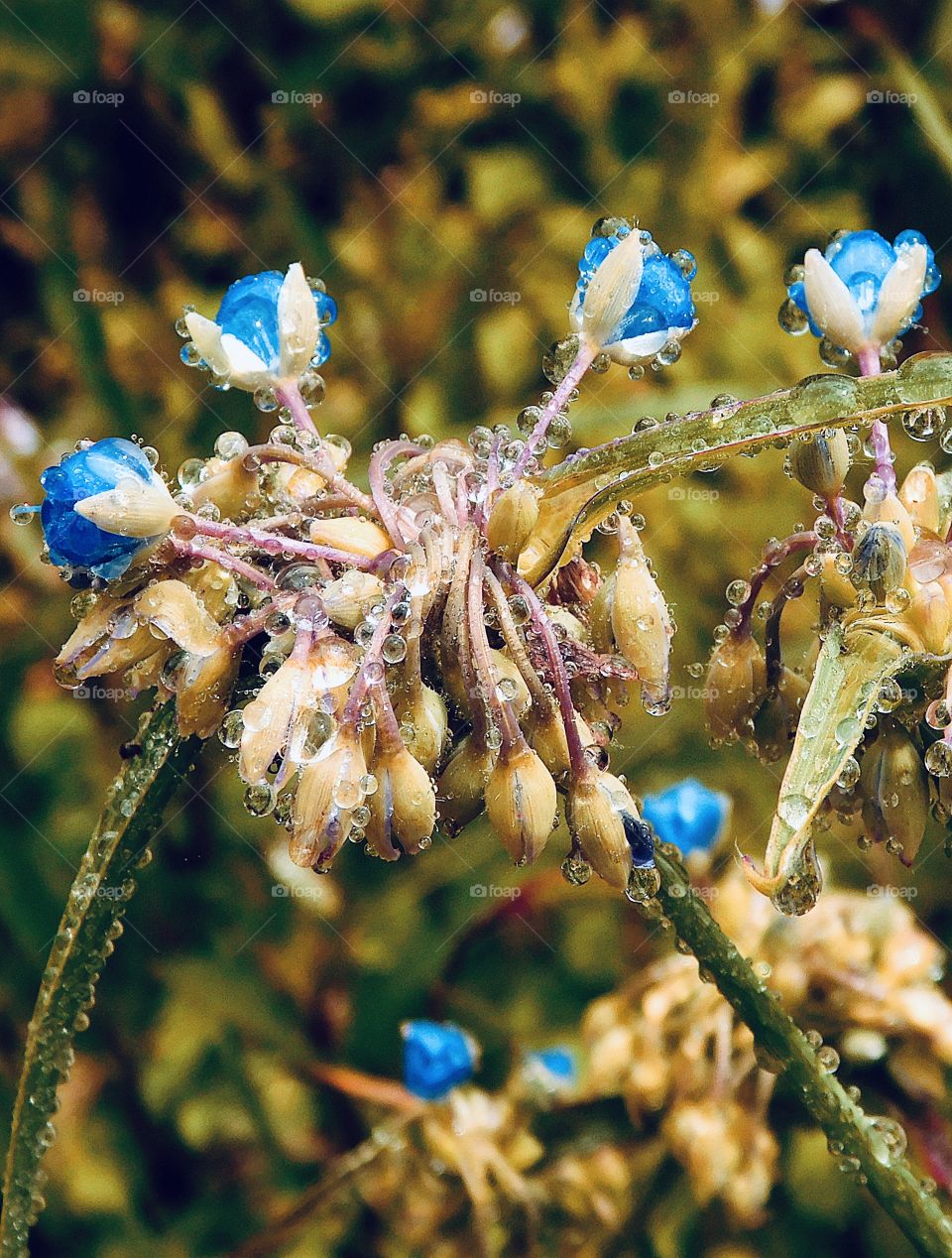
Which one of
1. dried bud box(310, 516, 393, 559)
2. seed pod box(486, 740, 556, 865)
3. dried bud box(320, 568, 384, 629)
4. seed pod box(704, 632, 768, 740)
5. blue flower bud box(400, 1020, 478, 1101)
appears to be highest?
dried bud box(310, 516, 393, 559)

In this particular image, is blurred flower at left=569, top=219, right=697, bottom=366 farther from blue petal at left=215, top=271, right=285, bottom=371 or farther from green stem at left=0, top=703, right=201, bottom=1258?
green stem at left=0, top=703, right=201, bottom=1258

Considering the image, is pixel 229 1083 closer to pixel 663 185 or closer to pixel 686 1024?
pixel 686 1024

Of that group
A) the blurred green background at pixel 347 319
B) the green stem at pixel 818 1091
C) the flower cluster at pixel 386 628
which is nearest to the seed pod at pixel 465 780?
the flower cluster at pixel 386 628

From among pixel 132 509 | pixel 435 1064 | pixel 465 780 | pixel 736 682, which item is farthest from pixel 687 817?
pixel 132 509

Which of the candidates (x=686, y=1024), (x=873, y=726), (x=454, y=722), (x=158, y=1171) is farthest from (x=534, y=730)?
(x=158, y=1171)

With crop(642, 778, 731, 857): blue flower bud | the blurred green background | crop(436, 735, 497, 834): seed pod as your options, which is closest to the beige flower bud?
crop(436, 735, 497, 834): seed pod

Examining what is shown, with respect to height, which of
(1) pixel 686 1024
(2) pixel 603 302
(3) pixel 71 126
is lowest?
(1) pixel 686 1024
